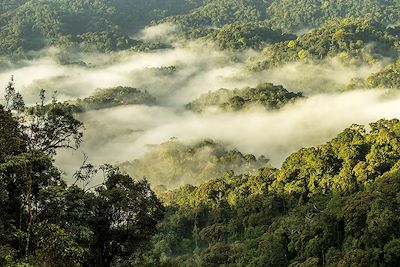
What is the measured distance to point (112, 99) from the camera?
6747 inches

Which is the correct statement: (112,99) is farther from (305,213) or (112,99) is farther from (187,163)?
(305,213)

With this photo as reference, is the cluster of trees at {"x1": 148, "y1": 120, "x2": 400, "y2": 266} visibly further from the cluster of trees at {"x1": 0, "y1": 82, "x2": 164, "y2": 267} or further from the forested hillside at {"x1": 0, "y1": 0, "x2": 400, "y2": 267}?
the cluster of trees at {"x1": 0, "y1": 82, "x2": 164, "y2": 267}

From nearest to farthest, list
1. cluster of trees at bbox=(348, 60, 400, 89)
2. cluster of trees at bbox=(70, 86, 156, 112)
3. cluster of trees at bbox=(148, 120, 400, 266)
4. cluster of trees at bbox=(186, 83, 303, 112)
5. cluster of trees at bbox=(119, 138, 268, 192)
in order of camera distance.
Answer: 1. cluster of trees at bbox=(148, 120, 400, 266)
2. cluster of trees at bbox=(119, 138, 268, 192)
3. cluster of trees at bbox=(186, 83, 303, 112)
4. cluster of trees at bbox=(348, 60, 400, 89)
5. cluster of trees at bbox=(70, 86, 156, 112)

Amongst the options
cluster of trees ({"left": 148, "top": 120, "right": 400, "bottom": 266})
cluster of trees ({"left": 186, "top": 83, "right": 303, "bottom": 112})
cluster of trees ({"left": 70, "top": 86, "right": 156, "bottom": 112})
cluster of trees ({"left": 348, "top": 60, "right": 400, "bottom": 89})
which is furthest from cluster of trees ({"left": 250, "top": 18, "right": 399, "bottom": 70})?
cluster of trees ({"left": 148, "top": 120, "right": 400, "bottom": 266})

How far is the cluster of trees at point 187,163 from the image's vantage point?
121 meters

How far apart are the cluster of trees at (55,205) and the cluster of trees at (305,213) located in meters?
14.5

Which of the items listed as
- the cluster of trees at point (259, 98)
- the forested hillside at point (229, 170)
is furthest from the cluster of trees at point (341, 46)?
the cluster of trees at point (259, 98)

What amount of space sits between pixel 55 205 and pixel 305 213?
45886 millimetres

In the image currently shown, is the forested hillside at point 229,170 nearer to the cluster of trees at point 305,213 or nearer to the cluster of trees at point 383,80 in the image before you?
the cluster of trees at point 305,213

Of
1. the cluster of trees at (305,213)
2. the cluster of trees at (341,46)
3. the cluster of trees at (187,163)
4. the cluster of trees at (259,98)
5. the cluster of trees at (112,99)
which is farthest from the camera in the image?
the cluster of trees at (341,46)

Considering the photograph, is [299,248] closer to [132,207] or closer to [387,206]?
[387,206]

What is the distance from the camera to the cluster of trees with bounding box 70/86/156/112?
164m

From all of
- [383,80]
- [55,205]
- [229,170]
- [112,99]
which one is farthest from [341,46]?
[55,205]

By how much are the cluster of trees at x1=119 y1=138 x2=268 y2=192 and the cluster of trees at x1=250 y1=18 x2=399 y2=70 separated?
56793 mm
